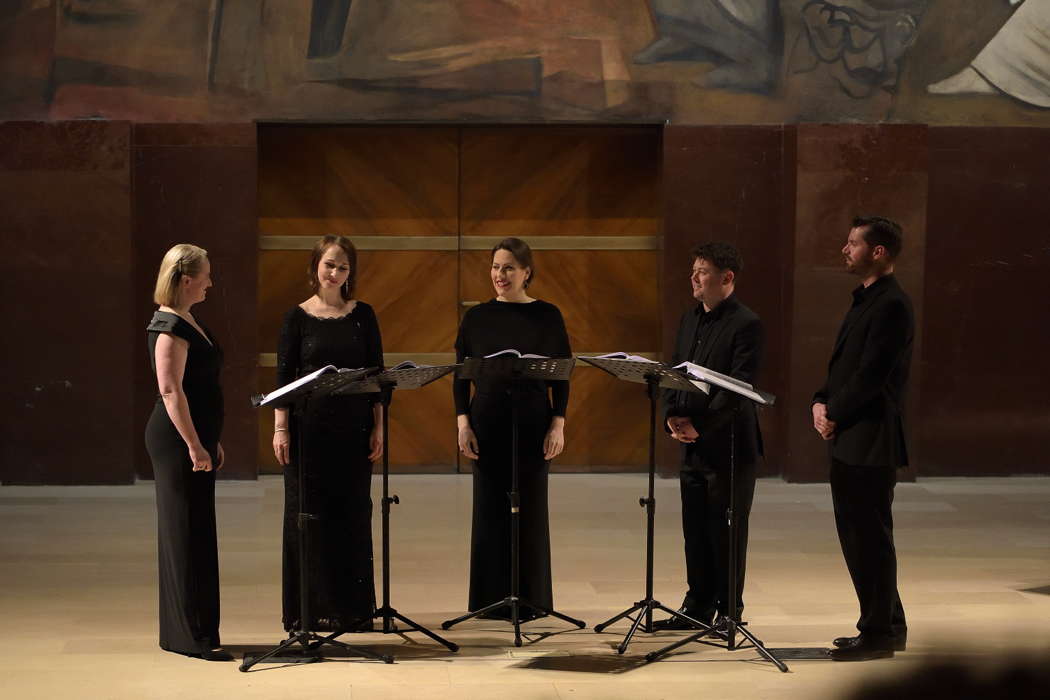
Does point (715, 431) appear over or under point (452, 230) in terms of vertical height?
under

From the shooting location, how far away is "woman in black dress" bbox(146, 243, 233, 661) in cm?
504

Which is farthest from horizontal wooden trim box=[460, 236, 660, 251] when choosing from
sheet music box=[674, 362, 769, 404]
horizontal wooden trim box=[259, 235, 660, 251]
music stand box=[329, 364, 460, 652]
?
sheet music box=[674, 362, 769, 404]

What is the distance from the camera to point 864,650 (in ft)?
17.2

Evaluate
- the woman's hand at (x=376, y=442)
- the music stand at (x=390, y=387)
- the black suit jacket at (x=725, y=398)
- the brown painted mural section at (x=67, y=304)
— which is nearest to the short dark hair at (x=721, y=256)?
the black suit jacket at (x=725, y=398)

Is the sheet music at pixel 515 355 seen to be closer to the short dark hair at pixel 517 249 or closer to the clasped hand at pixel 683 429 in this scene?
the short dark hair at pixel 517 249

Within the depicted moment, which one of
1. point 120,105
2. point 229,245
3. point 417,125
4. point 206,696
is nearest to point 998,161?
point 417,125

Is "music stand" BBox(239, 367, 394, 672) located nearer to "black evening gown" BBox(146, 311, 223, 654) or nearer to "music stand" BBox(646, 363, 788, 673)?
"black evening gown" BBox(146, 311, 223, 654)

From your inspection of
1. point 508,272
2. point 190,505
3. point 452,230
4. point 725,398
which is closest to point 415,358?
point 452,230

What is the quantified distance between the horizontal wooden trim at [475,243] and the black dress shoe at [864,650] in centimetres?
Result: 440

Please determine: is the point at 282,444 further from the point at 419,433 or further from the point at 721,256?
the point at 419,433

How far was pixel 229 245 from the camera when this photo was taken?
8.84 meters

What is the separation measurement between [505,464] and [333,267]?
1.12 m

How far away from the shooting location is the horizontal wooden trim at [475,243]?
9.19 m

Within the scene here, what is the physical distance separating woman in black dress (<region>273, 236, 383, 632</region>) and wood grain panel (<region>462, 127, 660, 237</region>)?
380 centimetres
